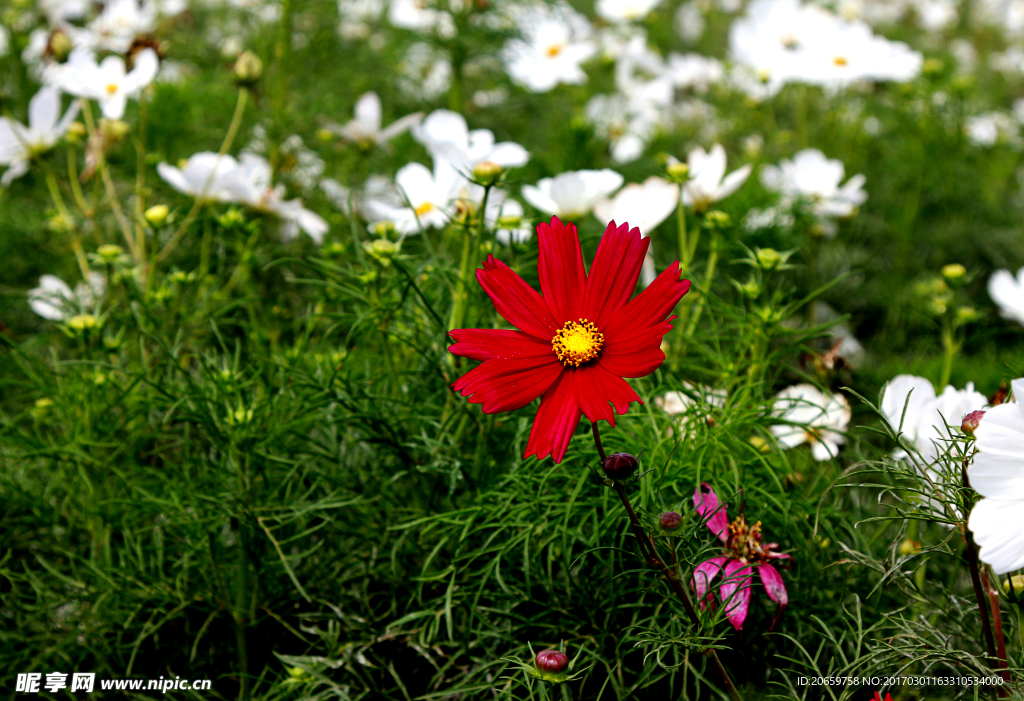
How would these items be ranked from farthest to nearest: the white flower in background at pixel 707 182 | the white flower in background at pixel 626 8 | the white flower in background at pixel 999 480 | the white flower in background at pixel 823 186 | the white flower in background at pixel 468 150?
the white flower in background at pixel 626 8, the white flower in background at pixel 823 186, the white flower in background at pixel 707 182, the white flower in background at pixel 468 150, the white flower in background at pixel 999 480

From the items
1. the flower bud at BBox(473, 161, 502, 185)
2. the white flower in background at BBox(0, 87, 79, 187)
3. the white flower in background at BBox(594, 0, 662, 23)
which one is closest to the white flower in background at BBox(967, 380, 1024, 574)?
the flower bud at BBox(473, 161, 502, 185)

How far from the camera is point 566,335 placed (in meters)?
0.53

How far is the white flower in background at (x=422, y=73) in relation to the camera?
5.80 feet

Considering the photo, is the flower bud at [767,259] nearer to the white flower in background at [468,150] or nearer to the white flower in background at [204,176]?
the white flower in background at [468,150]

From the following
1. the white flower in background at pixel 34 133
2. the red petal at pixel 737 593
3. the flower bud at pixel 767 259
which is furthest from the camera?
the white flower in background at pixel 34 133

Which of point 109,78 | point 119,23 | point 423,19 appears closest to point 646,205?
point 109,78

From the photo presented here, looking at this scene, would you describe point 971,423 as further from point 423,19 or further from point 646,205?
point 423,19

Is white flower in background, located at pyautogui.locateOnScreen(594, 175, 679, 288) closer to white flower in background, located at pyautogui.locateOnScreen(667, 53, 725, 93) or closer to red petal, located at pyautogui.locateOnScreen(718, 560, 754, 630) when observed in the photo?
red petal, located at pyautogui.locateOnScreen(718, 560, 754, 630)

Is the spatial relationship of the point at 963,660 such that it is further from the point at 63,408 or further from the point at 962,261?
the point at 962,261

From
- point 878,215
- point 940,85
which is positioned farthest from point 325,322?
point 940,85

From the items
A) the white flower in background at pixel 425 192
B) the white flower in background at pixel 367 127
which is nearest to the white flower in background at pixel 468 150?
the white flower in background at pixel 425 192

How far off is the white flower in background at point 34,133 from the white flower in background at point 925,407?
1.07 m

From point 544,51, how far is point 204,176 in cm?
100

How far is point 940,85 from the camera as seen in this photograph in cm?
172
